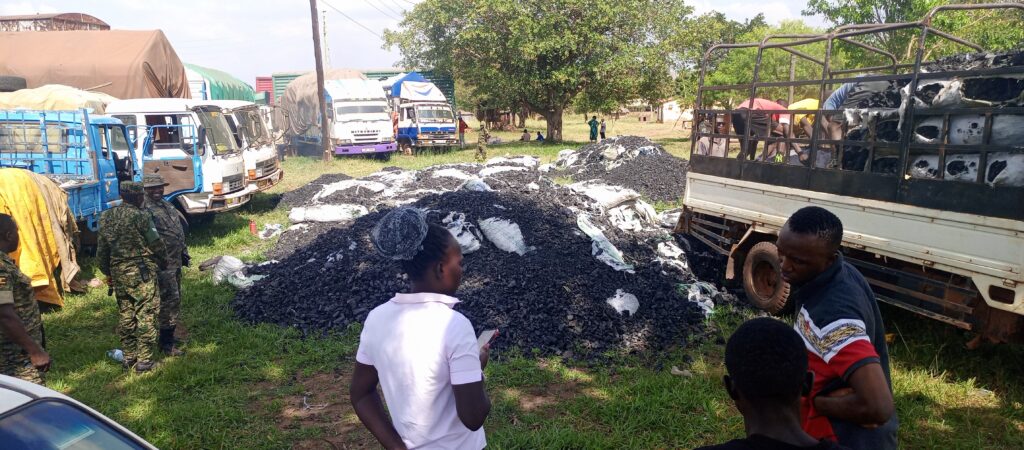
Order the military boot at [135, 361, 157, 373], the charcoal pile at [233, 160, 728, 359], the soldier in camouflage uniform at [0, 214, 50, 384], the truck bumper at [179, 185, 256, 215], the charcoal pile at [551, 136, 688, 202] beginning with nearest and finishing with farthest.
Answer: the soldier in camouflage uniform at [0, 214, 50, 384]
the military boot at [135, 361, 157, 373]
the charcoal pile at [233, 160, 728, 359]
the truck bumper at [179, 185, 256, 215]
the charcoal pile at [551, 136, 688, 202]

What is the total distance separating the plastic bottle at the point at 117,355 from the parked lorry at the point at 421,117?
59.8 feet

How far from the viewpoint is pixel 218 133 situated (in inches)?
428

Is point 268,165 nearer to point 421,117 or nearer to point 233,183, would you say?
point 233,183

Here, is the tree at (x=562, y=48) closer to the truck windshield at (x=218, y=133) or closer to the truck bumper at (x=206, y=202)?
the truck windshield at (x=218, y=133)

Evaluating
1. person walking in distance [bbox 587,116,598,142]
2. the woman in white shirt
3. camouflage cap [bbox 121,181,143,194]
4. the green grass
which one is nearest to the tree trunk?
person walking in distance [bbox 587,116,598,142]

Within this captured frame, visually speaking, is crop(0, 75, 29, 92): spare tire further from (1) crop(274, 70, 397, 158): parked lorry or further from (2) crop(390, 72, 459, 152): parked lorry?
(2) crop(390, 72, 459, 152): parked lorry

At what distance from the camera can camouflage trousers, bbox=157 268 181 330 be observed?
5.70 metres

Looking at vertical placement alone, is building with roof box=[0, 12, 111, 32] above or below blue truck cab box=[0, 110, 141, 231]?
above

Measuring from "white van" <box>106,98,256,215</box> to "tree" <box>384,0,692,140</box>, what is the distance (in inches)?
581

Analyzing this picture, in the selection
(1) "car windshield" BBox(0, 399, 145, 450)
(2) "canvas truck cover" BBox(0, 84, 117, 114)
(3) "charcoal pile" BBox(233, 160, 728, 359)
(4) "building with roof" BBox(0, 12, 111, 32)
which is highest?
(4) "building with roof" BBox(0, 12, 111, 32)

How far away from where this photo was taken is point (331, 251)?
7.89 meters

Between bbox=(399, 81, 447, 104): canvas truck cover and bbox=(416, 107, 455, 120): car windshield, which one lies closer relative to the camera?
bbox=(416, 107, 455, 120): car windshield

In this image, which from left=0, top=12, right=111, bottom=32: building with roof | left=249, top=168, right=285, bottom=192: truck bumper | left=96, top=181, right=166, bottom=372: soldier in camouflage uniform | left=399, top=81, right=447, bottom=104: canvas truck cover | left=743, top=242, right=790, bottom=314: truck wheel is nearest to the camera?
left=96, top=181, right=166, bottom=372: soldier in camouflage uniform

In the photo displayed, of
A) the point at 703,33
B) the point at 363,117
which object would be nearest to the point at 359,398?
the point at 363,117
